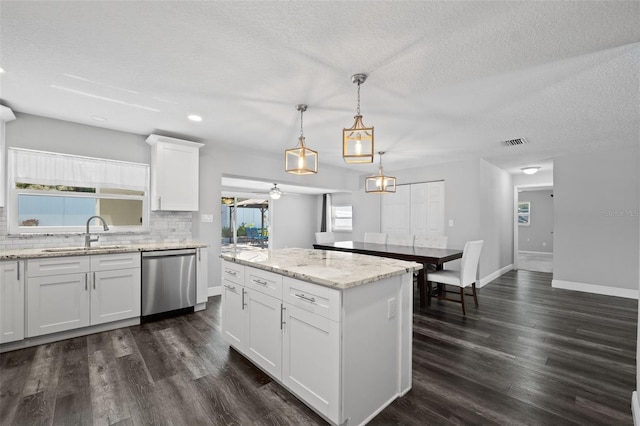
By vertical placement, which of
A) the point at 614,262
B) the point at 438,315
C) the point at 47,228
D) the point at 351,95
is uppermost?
the point at 351,95

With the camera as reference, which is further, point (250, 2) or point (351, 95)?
point (351, 95)

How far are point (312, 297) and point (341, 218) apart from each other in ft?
25.5

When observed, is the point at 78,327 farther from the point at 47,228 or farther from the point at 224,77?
the point at 224,77

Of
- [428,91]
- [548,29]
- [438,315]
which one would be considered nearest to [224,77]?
[428,91]

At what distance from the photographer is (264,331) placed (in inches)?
85.9

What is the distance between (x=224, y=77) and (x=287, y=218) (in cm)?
737

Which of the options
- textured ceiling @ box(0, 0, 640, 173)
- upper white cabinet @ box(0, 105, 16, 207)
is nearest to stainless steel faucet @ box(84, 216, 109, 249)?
upper white cabinet @ box(0, 105, 16, 207)

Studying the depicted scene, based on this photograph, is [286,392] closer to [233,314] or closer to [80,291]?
[233,314]

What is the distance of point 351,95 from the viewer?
266cm

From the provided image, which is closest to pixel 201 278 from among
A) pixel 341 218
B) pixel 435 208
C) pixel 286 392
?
pixel 286 392

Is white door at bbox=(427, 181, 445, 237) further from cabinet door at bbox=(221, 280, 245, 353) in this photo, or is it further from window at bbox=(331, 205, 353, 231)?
cabinet door at bbox=(221, 280, 245, 353)

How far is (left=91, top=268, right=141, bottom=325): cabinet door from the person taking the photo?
306 centimetres

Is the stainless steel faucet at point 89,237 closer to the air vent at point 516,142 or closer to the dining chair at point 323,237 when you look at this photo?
the dining chair at point 323,237

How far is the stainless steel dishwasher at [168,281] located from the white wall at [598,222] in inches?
239
